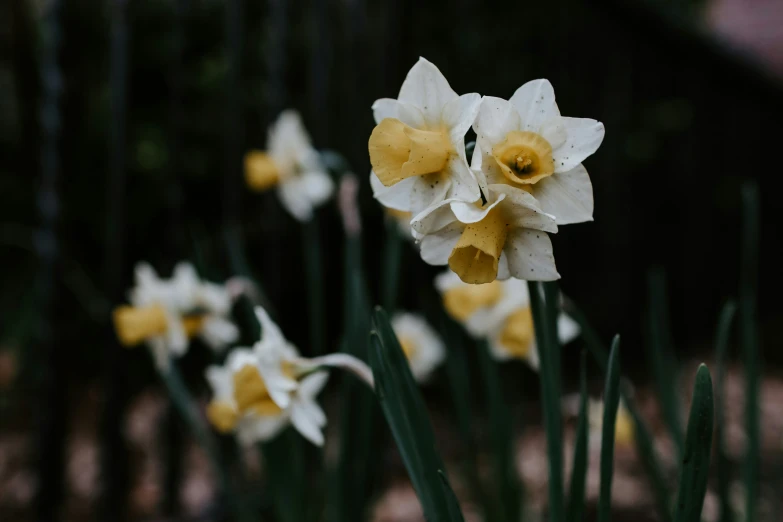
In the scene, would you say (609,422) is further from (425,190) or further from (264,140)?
(264,140)

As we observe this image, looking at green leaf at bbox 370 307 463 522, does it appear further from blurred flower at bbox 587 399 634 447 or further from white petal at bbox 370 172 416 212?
blurred flower at bbox 587 399 634 447

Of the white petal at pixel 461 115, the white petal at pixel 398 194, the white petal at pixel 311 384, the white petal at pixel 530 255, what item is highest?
the white petal at pixel 461 115

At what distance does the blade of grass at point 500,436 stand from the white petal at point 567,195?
444 mm

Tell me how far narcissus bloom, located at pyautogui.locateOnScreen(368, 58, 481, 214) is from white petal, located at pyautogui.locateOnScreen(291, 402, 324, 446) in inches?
9.1

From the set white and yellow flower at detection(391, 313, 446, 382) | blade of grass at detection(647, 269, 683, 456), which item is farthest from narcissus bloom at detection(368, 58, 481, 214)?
white and yellow flower at detection(391, 313, 446, 382)

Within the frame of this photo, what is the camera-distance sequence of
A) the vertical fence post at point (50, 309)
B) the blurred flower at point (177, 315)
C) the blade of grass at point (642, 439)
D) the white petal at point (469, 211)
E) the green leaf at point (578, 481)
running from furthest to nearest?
1. the vertical fence post at point (50, 309)
2. the blurred flower at point (177, 315)
3. the blade of grass at point (642, 439)
4. the green leaf at point (578, 481)
5. the white petal at point (469, 211)

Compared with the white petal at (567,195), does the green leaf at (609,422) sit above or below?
below

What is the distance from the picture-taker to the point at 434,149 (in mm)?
403

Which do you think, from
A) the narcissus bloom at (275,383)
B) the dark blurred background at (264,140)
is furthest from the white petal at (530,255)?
the dark blurred background at (264,140)

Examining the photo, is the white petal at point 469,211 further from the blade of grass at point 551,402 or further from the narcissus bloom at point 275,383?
the narcissus bloom at point 275,383

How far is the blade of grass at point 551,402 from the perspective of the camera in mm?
438

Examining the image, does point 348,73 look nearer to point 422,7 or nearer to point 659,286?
point 422,7

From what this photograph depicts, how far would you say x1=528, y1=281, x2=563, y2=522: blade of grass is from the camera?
438 millimetres

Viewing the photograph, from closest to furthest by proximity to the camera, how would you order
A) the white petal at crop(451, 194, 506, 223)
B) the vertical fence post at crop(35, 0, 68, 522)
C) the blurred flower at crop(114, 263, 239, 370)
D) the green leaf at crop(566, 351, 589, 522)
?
the white petal at crop(451, 194, 506, 223), the green leaf at crop(566, 351, 589, 522), the blurred flower at crop(114, 263, 239, 370), the vertical fence post at crop(35, 0, 68, 522)
